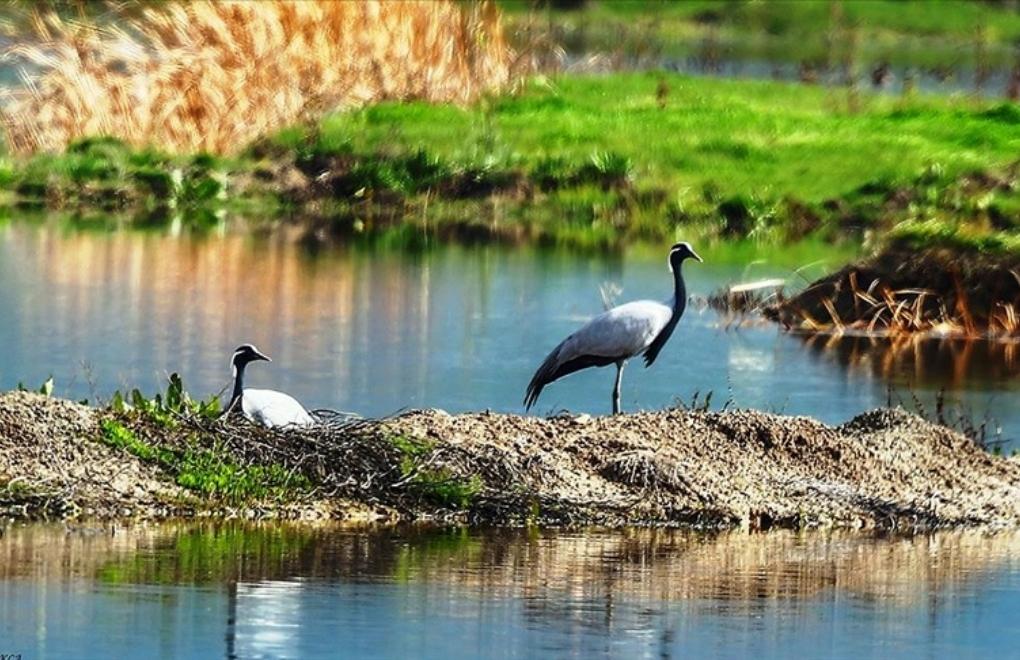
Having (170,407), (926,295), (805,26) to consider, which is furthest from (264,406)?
(805,26)

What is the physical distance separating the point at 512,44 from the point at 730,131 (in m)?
9.09

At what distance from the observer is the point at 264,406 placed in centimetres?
1466

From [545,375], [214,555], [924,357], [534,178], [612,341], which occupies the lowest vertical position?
[214,555]

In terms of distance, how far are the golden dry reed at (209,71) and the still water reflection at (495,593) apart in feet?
69.5

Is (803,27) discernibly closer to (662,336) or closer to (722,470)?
(662,336)

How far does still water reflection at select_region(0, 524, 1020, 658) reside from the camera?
11.0m

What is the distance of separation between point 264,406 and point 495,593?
9.57 ft

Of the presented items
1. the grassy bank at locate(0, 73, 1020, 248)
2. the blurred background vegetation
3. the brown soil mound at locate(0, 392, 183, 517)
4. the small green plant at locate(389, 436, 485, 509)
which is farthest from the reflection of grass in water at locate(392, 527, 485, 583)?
the grassy bank at locate(0, 73, 1020, 248)

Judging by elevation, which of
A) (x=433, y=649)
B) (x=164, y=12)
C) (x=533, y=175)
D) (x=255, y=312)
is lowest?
(x=433, y=649)

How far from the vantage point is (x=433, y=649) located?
1086 cm

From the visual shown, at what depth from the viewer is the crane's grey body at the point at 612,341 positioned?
17.0m

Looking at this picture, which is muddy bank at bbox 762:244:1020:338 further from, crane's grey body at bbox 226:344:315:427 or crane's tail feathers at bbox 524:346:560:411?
crane's grey body at bbox 226:344:315:427

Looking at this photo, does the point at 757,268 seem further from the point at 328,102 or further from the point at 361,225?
the point at 328,102

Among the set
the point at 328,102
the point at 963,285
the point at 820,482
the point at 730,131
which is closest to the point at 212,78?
the point at 328,102
